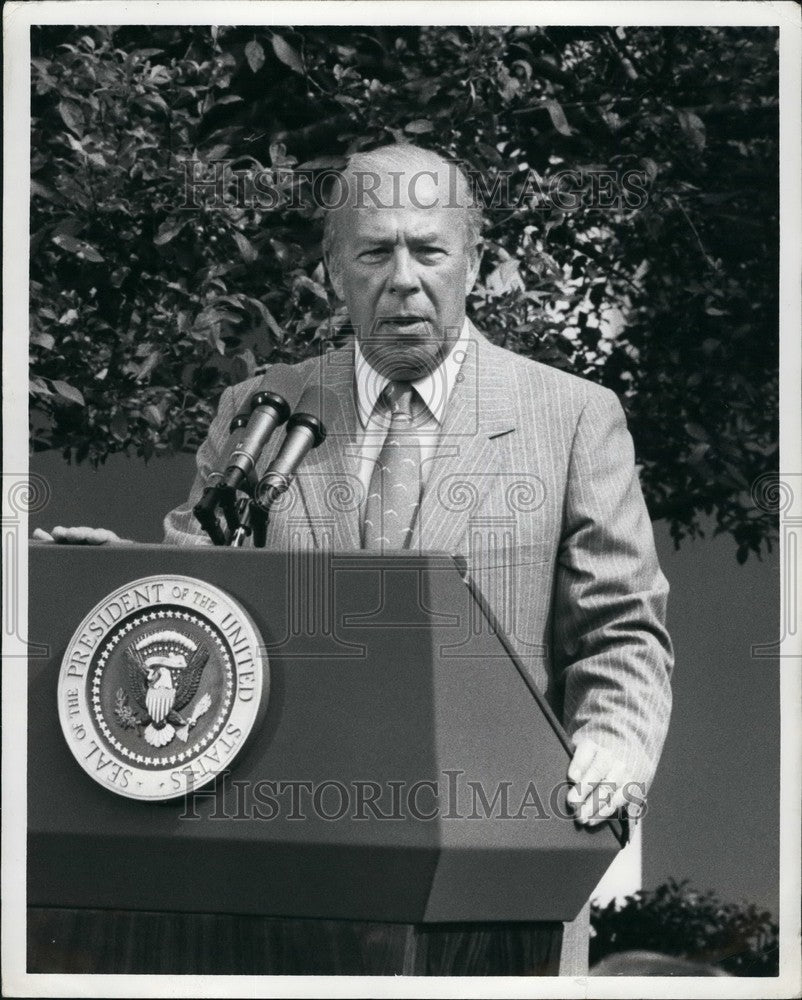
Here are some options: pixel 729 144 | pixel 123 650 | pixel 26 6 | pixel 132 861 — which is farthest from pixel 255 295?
pixel 132 861

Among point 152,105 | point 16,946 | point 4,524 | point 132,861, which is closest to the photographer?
point 132,861

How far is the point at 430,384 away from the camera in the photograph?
156 inches

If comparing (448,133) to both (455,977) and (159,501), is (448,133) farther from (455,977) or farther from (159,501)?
(455,977)

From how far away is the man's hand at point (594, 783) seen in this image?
325 cm

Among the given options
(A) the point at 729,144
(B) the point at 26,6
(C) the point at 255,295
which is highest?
(B) the point at 26,6

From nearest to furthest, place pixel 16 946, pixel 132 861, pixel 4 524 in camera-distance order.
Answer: pixel 132 861, pixel 16 946, pixel 4 524

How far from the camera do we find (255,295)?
4.57 meters

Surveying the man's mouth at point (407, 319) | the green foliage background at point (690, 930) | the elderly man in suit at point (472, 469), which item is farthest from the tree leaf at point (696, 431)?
the green foliage background at point (690, 930)

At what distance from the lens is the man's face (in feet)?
12.8

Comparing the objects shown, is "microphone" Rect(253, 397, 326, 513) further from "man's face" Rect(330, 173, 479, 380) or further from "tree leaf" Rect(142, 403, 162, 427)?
"tree leaf" Rect(142, 403, 162, 427)

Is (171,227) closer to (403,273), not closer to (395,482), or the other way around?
(403,273)

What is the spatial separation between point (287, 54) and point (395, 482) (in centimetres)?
126

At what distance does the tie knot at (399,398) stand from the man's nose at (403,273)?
8.6 inches

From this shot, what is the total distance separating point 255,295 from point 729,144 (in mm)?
1266
